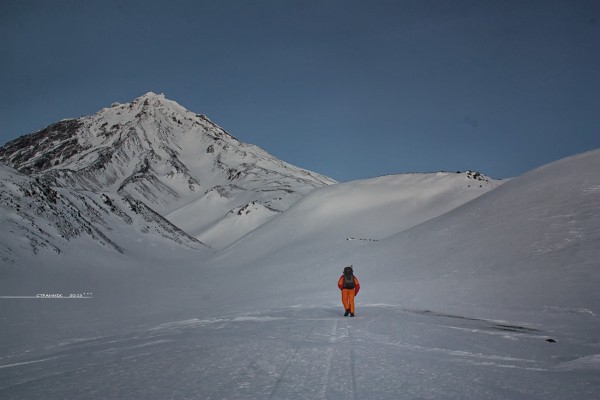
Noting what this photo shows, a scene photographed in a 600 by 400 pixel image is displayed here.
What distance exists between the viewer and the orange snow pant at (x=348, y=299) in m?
13.8

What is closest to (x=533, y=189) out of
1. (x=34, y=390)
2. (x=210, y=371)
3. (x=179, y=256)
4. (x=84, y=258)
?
(x=210, y=371)

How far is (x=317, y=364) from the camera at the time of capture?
23.7ft

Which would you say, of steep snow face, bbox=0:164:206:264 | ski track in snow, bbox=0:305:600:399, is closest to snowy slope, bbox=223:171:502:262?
steep snow face, bbox=0:164:206:264

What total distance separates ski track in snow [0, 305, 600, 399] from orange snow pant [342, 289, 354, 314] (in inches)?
79.7

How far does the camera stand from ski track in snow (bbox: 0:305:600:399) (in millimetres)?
5777

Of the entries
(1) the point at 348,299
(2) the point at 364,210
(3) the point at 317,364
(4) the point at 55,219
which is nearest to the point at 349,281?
(1) the point at 348,299

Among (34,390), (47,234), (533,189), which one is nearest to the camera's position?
(34,390)

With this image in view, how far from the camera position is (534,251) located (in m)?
19.8

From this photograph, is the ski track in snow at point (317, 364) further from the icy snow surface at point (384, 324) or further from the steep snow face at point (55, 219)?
the steep snow face at point (55, 219)

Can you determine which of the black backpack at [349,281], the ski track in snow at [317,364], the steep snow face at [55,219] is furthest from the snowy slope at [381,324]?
the steep snow face at [55,219]

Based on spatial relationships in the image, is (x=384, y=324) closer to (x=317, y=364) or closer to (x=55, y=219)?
(x=317, y=364)

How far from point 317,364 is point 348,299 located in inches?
270

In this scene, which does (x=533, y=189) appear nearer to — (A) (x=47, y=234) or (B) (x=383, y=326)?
(B) (x=383, y=326)

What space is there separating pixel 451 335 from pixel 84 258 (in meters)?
43.8
